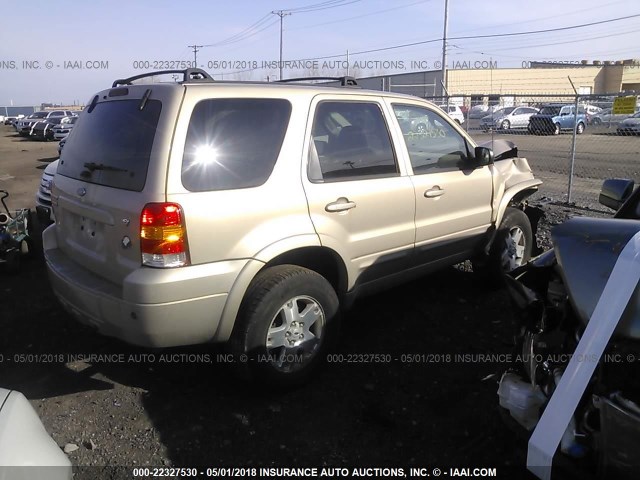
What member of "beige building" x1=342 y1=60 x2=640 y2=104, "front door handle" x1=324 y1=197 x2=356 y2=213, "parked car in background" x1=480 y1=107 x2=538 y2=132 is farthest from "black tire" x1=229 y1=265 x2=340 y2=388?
"beige building" x1=342 y1=60 x2=640 y2=104

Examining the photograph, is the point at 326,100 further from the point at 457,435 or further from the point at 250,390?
the point at 457,435

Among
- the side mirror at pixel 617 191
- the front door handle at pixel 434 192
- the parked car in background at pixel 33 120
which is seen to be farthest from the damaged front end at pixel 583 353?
the parked car in background at pixel 33 120

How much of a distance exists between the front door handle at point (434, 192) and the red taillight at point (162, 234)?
2.06 metres

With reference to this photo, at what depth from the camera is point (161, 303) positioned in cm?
284

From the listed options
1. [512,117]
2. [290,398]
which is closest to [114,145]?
[290,398]

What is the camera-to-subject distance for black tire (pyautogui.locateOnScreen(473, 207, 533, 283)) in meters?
5.02

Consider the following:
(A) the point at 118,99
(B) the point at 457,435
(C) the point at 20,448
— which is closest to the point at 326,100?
(A) the point at 118,99

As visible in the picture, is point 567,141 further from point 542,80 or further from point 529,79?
point 542,80

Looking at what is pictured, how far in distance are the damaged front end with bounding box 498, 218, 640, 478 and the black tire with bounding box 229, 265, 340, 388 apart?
4.20 feet

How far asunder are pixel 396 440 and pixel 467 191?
2321mm

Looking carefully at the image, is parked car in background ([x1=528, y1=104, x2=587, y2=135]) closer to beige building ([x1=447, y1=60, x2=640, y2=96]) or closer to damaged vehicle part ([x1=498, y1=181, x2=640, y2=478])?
beige building ([x1=447, y1=60, x2=640, y2=96])

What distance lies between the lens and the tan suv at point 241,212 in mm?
2908

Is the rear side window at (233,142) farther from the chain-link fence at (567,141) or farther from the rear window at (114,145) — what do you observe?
the chain-link fence at (567,141)

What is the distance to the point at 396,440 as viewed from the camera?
3031 millimetres
